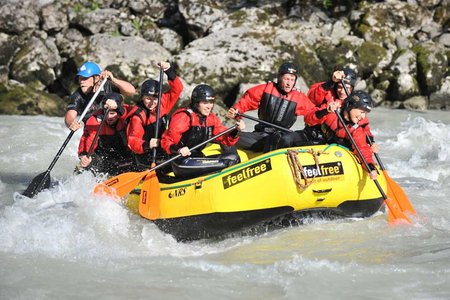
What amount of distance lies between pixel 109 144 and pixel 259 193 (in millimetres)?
2185

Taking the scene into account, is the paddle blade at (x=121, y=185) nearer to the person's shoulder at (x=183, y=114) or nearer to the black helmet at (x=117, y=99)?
the person's shoulder at (x=183, y=114)

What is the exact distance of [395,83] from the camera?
15.3m

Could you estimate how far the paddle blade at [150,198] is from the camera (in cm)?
643

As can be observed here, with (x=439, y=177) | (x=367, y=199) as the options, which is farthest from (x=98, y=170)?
(x=439, y=177)

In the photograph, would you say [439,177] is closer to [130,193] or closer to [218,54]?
[130,193]

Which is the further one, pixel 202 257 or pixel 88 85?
pixel 88 85

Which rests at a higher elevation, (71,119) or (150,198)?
(71,119)

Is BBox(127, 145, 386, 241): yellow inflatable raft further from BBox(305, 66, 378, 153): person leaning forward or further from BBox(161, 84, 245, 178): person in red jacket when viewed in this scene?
BBox(305, 66, 378, 153): person leaning forward

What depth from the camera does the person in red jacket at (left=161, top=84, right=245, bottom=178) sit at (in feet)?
20.9

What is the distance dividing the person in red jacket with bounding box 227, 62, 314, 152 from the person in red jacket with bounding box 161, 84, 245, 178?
62cm

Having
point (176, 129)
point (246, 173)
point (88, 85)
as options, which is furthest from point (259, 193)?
point (88, 85)

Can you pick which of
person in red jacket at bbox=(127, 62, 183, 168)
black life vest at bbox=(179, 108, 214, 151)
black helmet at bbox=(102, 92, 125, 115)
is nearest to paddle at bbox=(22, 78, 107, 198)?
black helmet at bbox=(102, 92, 125, 115)

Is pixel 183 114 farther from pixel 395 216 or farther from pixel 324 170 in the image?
pixel 395 216

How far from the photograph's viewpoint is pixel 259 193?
609 cm
